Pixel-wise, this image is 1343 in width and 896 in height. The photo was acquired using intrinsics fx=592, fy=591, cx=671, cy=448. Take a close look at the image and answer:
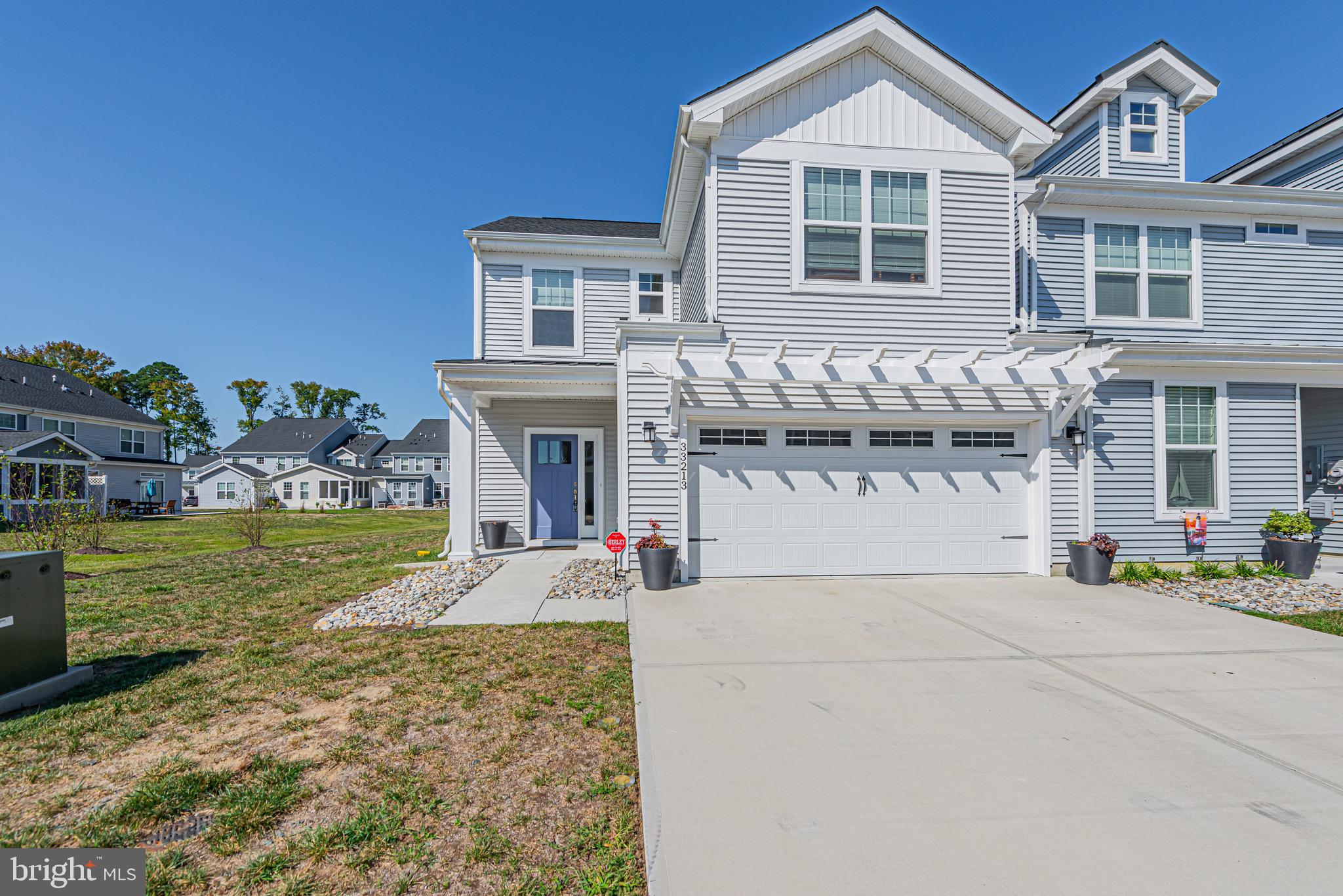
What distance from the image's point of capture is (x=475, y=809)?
2.64m

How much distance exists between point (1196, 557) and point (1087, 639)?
4.79 meters

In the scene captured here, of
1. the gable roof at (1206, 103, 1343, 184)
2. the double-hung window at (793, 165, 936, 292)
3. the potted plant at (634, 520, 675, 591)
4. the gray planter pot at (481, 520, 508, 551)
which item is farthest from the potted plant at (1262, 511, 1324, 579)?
the gray planter pot at (481, 520, 508, 551)

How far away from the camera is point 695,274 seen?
9.62 m

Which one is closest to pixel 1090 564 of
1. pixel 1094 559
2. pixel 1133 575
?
pixel 1094 559

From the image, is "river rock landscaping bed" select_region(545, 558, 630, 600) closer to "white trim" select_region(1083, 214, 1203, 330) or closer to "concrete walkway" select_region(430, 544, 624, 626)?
"concrete walkway" select_region(430, 544, 624, 626)

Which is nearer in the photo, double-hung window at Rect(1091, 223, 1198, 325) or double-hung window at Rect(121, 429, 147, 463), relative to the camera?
double-hung window at Rect(1091, 223, 1198, 325)

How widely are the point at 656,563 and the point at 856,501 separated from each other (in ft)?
9.30

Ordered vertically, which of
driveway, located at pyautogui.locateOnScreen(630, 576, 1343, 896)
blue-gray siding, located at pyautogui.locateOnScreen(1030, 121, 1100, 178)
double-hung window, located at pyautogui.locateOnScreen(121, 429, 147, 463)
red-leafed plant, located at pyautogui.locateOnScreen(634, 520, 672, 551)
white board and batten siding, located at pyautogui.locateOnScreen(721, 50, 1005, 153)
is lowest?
driveway, located at pyautogui.locateOnScreen(630, 576, 1343, 896)

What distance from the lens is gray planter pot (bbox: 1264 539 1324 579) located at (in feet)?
25.7

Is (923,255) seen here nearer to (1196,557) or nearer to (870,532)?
(870,532)

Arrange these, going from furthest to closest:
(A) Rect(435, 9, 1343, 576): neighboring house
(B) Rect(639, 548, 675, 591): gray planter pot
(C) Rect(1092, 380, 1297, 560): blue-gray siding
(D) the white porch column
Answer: (D) the white porch column
(C) Rect(1092, 380, 1297, 560): blue-gray siding
(A) Rect(435, 9, 1343, 576): neighboring house
(B) Rect(639, 548, 675, 591): gray planter pot

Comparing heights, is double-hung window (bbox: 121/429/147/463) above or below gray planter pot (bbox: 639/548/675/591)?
above

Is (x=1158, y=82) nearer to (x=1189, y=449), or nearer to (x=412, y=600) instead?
(x=1189, y=449)

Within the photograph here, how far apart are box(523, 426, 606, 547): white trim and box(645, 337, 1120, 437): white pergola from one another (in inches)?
175
